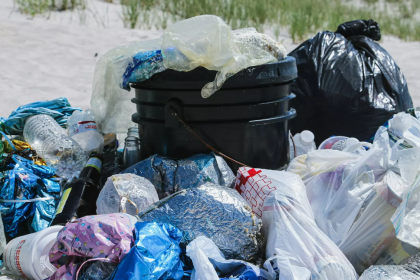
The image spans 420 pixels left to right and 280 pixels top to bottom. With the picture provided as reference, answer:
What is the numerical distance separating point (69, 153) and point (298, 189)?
4.82 feet

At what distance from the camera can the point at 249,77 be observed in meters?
2.26

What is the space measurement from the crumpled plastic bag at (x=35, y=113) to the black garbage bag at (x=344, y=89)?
5.44ft

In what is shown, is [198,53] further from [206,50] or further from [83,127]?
[83,127]

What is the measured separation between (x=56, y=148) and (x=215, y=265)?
1.46 meters

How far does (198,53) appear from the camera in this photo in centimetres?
218

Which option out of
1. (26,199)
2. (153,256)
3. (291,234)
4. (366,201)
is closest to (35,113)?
(26,199)

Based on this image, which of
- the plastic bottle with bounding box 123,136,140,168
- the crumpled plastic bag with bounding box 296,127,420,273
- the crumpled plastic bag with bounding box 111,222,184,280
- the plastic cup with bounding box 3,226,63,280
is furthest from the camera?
the plastic bottle with bounding box 123,136,140,168

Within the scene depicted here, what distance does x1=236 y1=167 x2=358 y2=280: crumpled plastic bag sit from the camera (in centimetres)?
176

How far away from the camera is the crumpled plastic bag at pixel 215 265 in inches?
66.1

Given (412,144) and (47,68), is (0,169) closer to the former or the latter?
(412,144)

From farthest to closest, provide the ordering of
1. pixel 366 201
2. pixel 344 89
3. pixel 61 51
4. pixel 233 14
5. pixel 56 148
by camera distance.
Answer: pixel 233 14
pixel 61 51
pixel 344 89
pixel 56 148
pixel 366 201

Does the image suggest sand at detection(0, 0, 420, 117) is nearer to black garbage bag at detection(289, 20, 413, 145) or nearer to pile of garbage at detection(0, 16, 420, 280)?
black garbage bag at detection(289, 20, 413, 145)

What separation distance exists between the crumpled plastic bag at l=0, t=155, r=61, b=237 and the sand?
184 cm

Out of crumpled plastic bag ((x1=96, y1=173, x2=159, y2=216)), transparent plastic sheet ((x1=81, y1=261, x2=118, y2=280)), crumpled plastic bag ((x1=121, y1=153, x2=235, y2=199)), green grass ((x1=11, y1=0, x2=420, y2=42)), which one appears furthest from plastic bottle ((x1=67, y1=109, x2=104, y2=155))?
green grass ((x1=11, y1=0, x2=420, y2=42))
